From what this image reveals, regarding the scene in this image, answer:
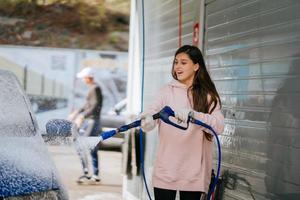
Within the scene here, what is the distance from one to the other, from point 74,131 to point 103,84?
12531 millimetres

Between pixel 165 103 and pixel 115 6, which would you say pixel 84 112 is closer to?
pixel 165 103

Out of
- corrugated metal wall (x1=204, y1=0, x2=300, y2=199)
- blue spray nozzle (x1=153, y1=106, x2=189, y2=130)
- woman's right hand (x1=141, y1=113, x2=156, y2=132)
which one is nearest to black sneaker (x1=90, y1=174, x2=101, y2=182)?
corrugated metal wall (x1=204, y1=0, x2=300, y2=199)

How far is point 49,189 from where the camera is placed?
3969mm

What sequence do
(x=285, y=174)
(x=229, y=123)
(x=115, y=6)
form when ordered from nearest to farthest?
(x=285, y=174) < (x=229, y=123) < (x=115, y=6)

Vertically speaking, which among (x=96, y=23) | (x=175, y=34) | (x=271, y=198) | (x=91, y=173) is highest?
(x=96, y=23)

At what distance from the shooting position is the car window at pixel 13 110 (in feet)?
15.1

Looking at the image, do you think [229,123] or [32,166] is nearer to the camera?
[32,166]

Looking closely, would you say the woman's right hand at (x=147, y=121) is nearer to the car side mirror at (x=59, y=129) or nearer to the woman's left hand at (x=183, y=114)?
the woman's left hand at (x=183, y=114)

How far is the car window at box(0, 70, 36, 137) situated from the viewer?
4.59 meters

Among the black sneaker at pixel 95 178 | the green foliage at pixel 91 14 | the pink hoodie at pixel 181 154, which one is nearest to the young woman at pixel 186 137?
the pink hoodie at pixel 181 154

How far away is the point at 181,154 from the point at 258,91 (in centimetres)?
87

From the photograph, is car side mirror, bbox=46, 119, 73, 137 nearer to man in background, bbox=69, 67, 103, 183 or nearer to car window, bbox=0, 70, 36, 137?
car window, bbox=0, 70, 36, 137

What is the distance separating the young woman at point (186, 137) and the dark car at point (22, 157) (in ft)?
2.34

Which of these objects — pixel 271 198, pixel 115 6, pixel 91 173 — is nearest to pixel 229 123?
pixel 271 198
